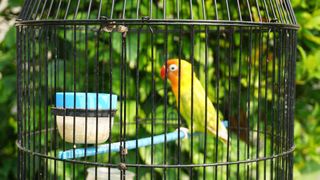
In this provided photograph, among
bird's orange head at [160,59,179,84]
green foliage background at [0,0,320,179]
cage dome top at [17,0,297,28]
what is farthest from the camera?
green foliage background at [0,0,320,179]

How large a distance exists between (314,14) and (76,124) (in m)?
1.55

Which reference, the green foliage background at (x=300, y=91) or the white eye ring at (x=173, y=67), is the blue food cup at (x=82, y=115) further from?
the green foliage background at (x=300, y=91)

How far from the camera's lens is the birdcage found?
69.2 inches

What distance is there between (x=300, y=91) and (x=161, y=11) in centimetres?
93

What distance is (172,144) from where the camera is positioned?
2957 millimetres

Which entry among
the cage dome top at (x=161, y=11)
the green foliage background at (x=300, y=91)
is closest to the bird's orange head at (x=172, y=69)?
the cage dome top at (x=161, y=11)

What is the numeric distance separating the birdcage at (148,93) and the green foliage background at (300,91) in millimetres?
262

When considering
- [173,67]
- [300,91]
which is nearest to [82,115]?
[173,67]

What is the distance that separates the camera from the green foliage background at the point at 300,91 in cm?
288

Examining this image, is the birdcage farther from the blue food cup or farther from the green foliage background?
the green foliage background

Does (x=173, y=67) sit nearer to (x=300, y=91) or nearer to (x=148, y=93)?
(x=148, y=93)

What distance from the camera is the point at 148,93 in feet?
9.32

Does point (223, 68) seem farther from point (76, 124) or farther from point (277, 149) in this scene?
point (76, 124)

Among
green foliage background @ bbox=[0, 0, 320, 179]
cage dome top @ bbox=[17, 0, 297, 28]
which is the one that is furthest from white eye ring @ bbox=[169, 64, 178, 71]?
green foliage background @ bbox=[0, 0, 320, 179]
